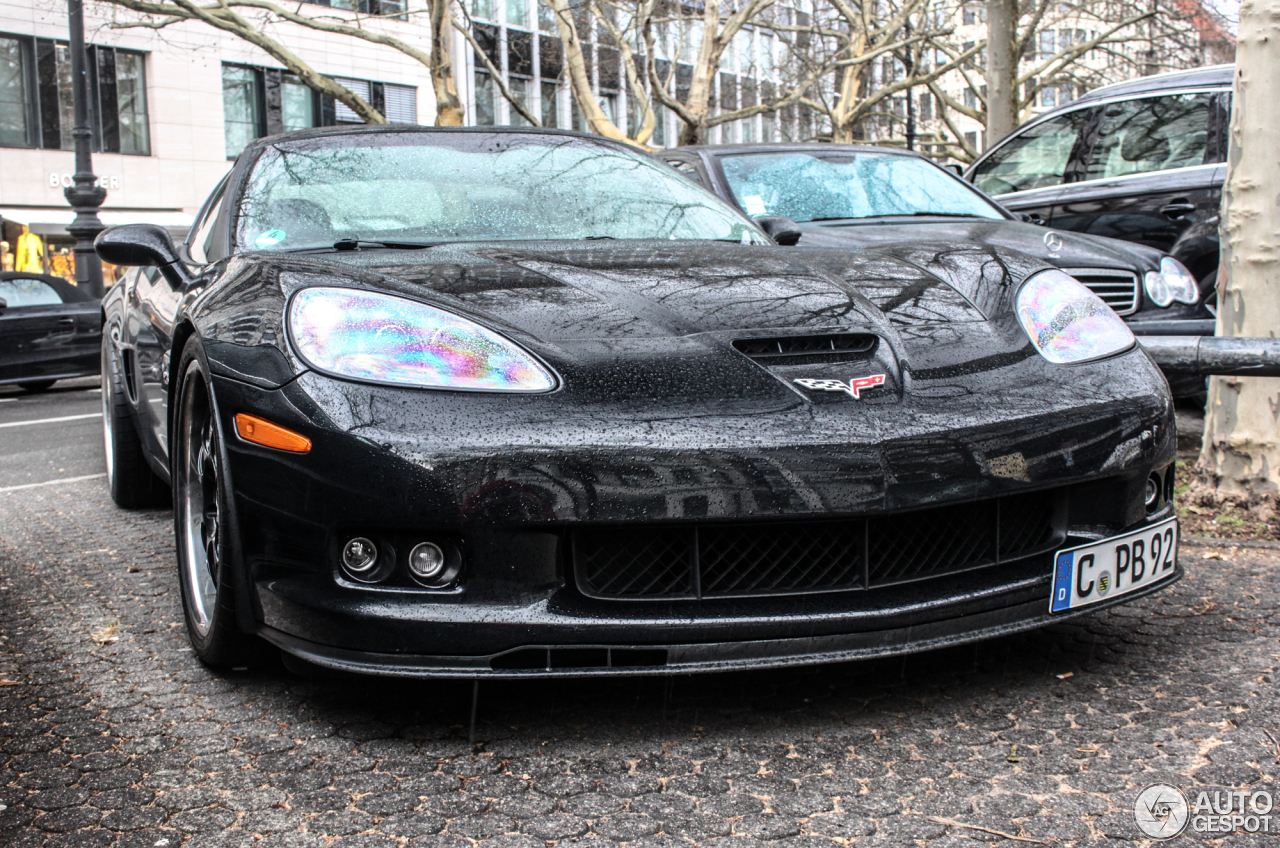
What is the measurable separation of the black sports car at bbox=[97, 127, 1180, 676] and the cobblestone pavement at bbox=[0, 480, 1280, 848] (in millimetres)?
193

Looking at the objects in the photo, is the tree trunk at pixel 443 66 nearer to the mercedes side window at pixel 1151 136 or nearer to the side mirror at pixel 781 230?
the mercedes side window at pixel 1151 136

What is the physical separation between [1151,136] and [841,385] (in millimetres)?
6286

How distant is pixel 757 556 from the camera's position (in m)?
2.55

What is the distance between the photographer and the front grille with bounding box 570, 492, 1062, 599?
8.28 ft

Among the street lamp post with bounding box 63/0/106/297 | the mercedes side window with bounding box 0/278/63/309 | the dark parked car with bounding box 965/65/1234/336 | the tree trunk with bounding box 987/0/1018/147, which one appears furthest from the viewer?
the street lamp post with bounding box 63/0/106/297

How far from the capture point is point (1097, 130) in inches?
331

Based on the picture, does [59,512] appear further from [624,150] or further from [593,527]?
[593,527]

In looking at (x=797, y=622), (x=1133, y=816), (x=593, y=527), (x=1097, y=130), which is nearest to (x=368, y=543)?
(x=593, y=527)

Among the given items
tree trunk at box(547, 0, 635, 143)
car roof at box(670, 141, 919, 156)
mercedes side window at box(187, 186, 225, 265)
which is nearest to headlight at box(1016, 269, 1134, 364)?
mercedes side window at box(187, 186, 225, 265)

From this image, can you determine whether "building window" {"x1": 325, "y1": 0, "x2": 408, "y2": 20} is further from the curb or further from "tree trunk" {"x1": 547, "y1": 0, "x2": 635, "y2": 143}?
the curb

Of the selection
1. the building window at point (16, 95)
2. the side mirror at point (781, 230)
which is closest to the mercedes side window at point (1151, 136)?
the side mirror at point (781, 230)

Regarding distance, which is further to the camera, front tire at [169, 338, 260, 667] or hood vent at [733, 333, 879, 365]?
front tire at [169, 338, 260, 667]
